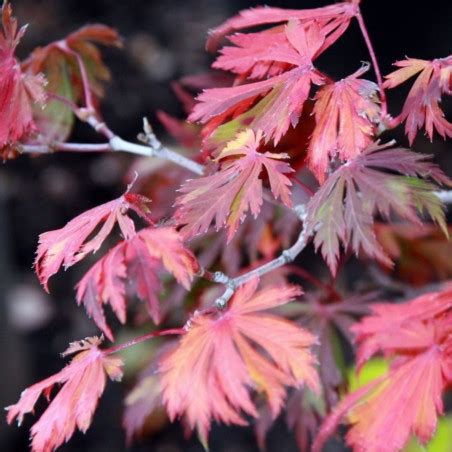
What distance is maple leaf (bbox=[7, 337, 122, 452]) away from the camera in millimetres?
605

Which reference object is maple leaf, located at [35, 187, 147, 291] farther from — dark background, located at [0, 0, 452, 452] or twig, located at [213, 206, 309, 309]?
dark background, located at [0, 0, 452, 452]

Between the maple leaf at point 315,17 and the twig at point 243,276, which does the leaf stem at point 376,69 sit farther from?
the twig at point 243,276

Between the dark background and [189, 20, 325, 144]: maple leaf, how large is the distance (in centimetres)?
117

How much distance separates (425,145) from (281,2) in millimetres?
533

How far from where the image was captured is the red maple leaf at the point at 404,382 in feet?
2.01

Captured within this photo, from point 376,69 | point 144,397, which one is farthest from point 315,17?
point 144,397

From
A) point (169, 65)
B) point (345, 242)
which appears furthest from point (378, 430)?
point (169, 65)

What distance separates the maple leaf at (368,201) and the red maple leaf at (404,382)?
116 millimetres

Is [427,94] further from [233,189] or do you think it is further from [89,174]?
[89,174]

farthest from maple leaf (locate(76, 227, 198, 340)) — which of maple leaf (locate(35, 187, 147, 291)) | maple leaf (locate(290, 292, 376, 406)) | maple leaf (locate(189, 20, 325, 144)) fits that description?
maple leaf (locate(290, 292, 376, 406))

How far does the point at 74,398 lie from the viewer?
61 cm

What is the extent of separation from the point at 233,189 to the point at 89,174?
161 centimetres

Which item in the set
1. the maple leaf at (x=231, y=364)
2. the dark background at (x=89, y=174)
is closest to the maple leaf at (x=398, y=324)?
the maple leaf at (x=231, y=364)

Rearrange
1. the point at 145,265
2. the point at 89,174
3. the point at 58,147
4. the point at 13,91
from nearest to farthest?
the point at 145,265 → the point at 13,91 → the point at 58,147 → the point at 89,174
